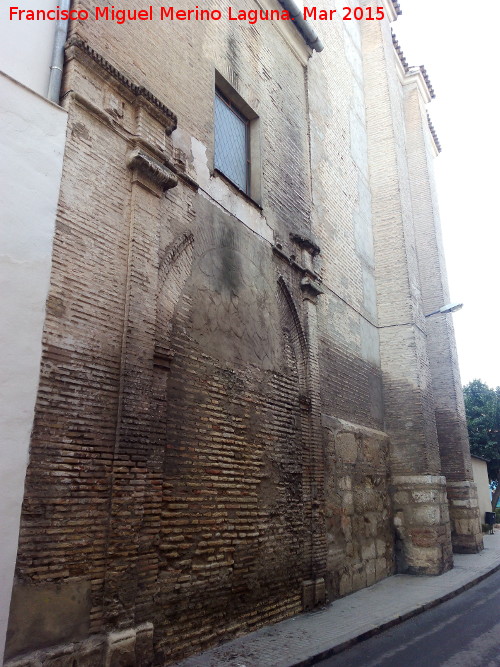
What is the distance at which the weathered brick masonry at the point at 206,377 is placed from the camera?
427 centimetres

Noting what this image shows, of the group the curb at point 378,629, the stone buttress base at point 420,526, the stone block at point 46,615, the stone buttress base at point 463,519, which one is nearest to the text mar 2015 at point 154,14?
the stone block at point 46,615

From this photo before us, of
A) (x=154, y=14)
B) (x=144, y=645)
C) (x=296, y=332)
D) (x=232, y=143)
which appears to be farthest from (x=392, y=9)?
(x=144, y=645)

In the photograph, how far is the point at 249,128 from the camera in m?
8.35

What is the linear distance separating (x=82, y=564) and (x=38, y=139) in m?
3.38

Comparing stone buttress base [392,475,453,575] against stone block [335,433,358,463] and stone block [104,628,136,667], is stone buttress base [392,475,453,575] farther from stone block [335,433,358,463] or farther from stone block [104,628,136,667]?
stone block [104,628,136,667]

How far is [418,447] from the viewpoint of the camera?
1047 cm

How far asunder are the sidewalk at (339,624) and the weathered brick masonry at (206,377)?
227mm

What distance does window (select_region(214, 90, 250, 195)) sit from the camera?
24.4 feet

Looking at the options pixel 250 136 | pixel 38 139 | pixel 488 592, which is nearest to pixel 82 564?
pixel 38 139

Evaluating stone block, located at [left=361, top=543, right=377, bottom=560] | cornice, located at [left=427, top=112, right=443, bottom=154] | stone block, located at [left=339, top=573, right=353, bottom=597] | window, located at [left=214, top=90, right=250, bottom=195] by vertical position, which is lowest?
stone block, located at [left=339, top=573, right=353, bottom=597]

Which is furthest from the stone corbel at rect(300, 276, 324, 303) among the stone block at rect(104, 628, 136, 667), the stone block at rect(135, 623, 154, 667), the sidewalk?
the stone block at rect(104, 628, 136, 667)

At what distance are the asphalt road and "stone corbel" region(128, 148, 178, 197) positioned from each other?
489 centimetres

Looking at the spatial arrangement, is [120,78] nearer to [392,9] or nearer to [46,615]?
[46,615]

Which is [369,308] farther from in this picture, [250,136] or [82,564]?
[82,564]
